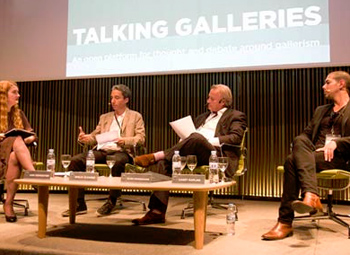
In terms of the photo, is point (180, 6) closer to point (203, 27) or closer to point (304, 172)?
point (203, 27)

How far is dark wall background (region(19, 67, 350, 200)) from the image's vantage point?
15.8 ft

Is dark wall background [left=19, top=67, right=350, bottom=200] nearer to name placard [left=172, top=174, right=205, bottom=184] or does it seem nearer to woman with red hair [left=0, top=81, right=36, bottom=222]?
Result: woman with red hair [left=0, top=81, right=36, bottom=222]

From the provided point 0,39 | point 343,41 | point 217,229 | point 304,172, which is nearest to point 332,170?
point 304,172

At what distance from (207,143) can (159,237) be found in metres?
0.94

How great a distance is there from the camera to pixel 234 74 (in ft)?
16.5

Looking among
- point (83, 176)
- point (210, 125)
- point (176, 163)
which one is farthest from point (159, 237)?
point (210, 125)

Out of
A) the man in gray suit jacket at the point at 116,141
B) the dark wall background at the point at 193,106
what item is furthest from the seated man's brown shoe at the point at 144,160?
the dark wall background at the point at 193,106

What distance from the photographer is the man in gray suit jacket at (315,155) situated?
8.01 ft

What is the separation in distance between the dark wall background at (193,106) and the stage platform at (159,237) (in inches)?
54.7

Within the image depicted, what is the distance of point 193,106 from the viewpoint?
5223 millimetres

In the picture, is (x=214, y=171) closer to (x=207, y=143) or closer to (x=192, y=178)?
(x=192, y=178)

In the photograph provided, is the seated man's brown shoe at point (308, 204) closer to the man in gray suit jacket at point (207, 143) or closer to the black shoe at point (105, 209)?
the man in gray suit jacket at point (207, 143)

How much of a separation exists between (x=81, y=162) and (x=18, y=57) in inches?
97.2

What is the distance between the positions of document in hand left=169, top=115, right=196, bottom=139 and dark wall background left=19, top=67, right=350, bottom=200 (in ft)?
5.56
